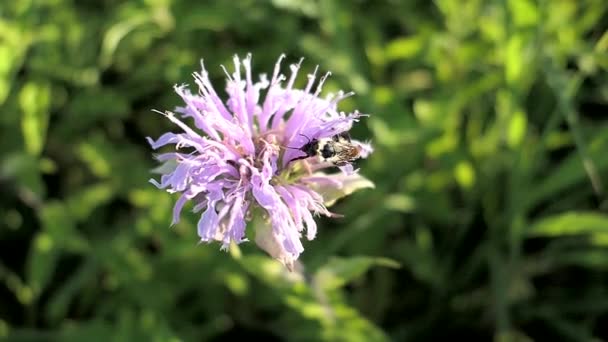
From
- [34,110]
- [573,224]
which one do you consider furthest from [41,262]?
[573,224]

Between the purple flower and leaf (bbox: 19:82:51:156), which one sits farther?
leaf (bbox: 19:82:51:156)

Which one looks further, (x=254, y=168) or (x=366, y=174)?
(x=366, y=174)

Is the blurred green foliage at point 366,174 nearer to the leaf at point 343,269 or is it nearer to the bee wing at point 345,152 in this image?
the leaf at point 343,269

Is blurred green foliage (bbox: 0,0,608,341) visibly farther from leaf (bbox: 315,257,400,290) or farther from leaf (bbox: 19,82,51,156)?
leaf (bbox: 315,257,400,290)

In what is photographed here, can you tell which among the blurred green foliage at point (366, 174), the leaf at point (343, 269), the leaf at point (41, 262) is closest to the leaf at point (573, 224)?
the blurred green foliage at point (366, 174)

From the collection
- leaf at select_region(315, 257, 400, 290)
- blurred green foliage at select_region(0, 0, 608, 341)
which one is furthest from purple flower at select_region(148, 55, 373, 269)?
blurred green foliage at select_region(0, 0, 608, 341)

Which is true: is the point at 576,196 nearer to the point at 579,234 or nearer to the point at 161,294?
the point at 579,234

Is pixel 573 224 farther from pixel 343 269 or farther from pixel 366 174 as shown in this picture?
pixel 343 269
